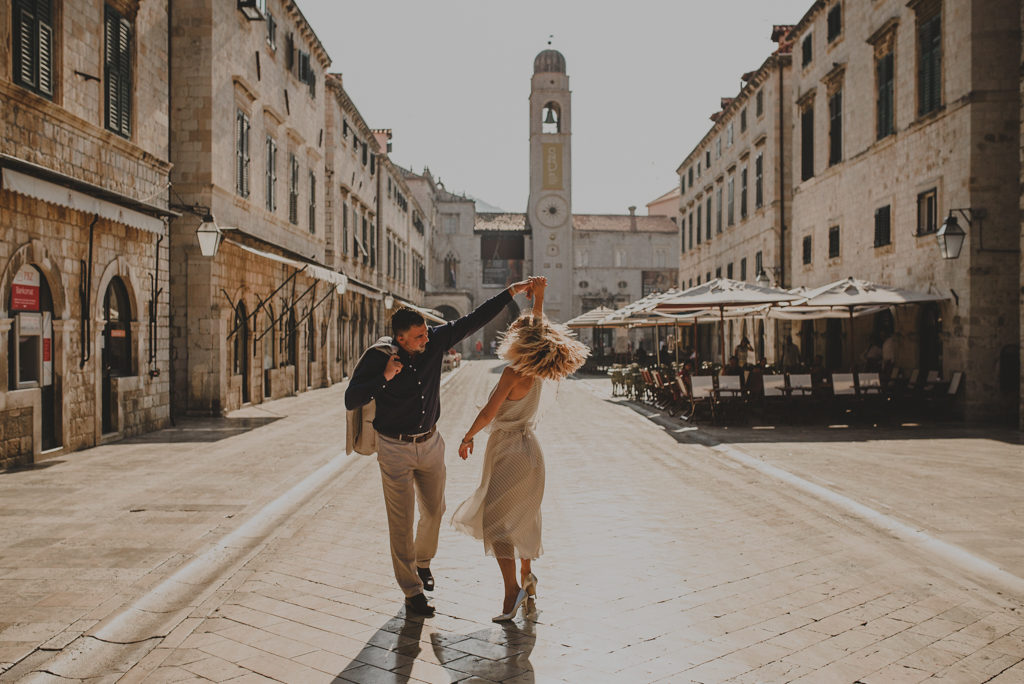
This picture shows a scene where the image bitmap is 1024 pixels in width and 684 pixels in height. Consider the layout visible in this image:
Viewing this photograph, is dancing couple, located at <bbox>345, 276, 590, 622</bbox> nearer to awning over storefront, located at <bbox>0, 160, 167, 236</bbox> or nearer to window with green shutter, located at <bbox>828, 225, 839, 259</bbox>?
awning over storefront, located at <bbox>0, 160, 167, 236</bbox>

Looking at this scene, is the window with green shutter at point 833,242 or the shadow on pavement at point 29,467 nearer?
the shadow on pavement at point 29,467

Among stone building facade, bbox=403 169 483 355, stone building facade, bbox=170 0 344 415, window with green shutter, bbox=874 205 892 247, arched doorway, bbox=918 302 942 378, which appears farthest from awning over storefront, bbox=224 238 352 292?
stone building facade, bbox=403 169 483 355

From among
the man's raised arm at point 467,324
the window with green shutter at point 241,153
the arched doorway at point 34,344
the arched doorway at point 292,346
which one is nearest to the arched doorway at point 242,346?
the window with green shutter at point 241,153

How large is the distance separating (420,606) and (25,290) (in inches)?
329

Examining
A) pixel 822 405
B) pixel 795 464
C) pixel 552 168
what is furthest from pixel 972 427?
pixel 552 168

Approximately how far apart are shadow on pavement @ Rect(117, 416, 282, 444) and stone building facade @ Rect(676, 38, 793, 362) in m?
17.2

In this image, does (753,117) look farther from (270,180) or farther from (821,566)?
(821,566)

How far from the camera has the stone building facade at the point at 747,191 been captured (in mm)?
27703

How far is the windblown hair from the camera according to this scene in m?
4.56

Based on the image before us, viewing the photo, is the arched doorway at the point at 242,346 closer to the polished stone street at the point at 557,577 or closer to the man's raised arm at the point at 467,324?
the polished stone street at the point at 557,577

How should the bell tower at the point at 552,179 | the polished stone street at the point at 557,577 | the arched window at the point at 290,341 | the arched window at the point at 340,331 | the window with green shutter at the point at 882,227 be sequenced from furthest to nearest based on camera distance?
the bell tower at the point at 552,179 → the arched window at the point at 340,331 → the arched window at the point at 290,341 → the window with green shutter at the point at 882,227 → the polished stone street at the point at 557,577

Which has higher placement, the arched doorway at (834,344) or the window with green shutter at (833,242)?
the window with green shutter at (833,242)

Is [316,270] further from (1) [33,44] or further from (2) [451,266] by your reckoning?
(2) [451,266]

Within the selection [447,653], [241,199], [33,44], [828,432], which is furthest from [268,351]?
[447,653]
